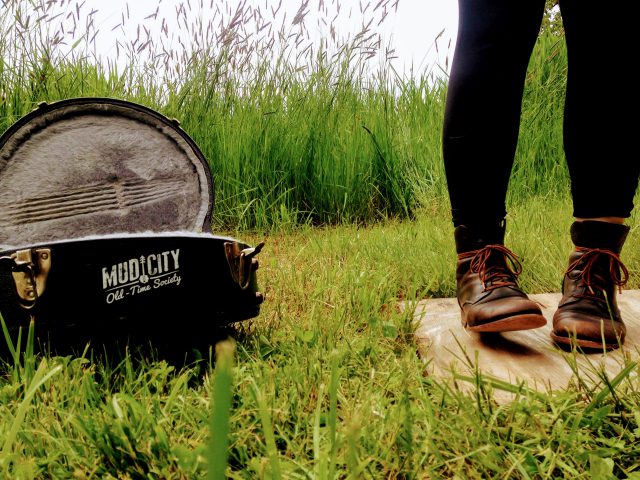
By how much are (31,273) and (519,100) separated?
114 cm

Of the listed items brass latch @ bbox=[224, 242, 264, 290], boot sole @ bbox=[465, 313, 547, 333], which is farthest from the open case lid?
boot sole @ bbox=[465, 313, 547, 333]

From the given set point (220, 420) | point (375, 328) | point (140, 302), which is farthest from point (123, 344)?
point (220, 420)

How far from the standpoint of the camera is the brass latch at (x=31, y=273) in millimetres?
873

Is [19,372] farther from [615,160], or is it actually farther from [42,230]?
[615,160]

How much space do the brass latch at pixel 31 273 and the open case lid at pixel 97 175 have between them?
0.65 m

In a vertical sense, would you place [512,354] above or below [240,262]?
below

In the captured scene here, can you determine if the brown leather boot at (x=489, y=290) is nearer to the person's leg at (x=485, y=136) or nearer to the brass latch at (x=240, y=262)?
the person's leg at (x=485, y=136)

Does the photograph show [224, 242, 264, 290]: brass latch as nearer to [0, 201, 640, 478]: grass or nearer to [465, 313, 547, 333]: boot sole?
[0, 201, 640, 478]: grass

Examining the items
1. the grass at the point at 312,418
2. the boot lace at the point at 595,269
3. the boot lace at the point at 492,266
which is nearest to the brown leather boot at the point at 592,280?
the boot lace at the point at 595,269

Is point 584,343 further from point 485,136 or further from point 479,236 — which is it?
point 485,136

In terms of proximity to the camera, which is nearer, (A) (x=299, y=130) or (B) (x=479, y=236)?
(B) (x=479, y=236)

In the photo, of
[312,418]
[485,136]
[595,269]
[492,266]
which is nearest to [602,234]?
[595,269]

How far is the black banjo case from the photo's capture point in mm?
891

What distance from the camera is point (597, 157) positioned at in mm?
1157
